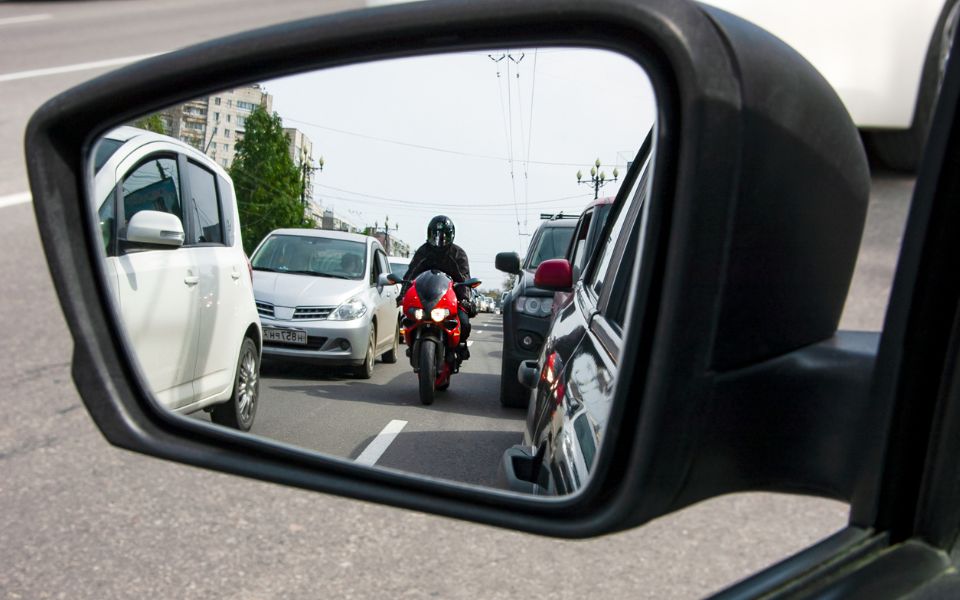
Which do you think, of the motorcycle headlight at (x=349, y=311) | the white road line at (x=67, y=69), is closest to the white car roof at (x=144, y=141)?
the motorcycle headlight at (x=349, y=311)

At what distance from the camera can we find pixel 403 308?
1.61 metres

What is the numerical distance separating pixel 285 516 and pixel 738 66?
3.51 metres

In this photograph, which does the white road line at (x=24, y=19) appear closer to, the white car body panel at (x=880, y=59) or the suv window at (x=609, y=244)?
the suv window at (x=609, y=244)

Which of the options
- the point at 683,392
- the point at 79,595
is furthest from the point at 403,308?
the point at 79,595

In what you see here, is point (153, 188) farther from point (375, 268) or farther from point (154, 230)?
point (375, 268)

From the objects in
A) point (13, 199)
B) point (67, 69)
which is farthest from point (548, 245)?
point (67, 69)

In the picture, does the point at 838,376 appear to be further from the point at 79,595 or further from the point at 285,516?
the point at 285,516

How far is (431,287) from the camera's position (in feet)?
4.58

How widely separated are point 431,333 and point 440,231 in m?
0.40

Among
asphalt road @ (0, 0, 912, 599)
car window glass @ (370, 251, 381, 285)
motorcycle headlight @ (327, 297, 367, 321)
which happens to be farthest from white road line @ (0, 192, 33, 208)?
car window glass @ (370, 251, 381, 285)

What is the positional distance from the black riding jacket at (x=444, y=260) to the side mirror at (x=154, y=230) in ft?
1.43

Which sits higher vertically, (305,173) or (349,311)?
(305,173)

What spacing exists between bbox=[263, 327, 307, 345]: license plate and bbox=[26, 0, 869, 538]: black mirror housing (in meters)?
0.42

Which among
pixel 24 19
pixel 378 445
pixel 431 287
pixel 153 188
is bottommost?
pixel 378 445
